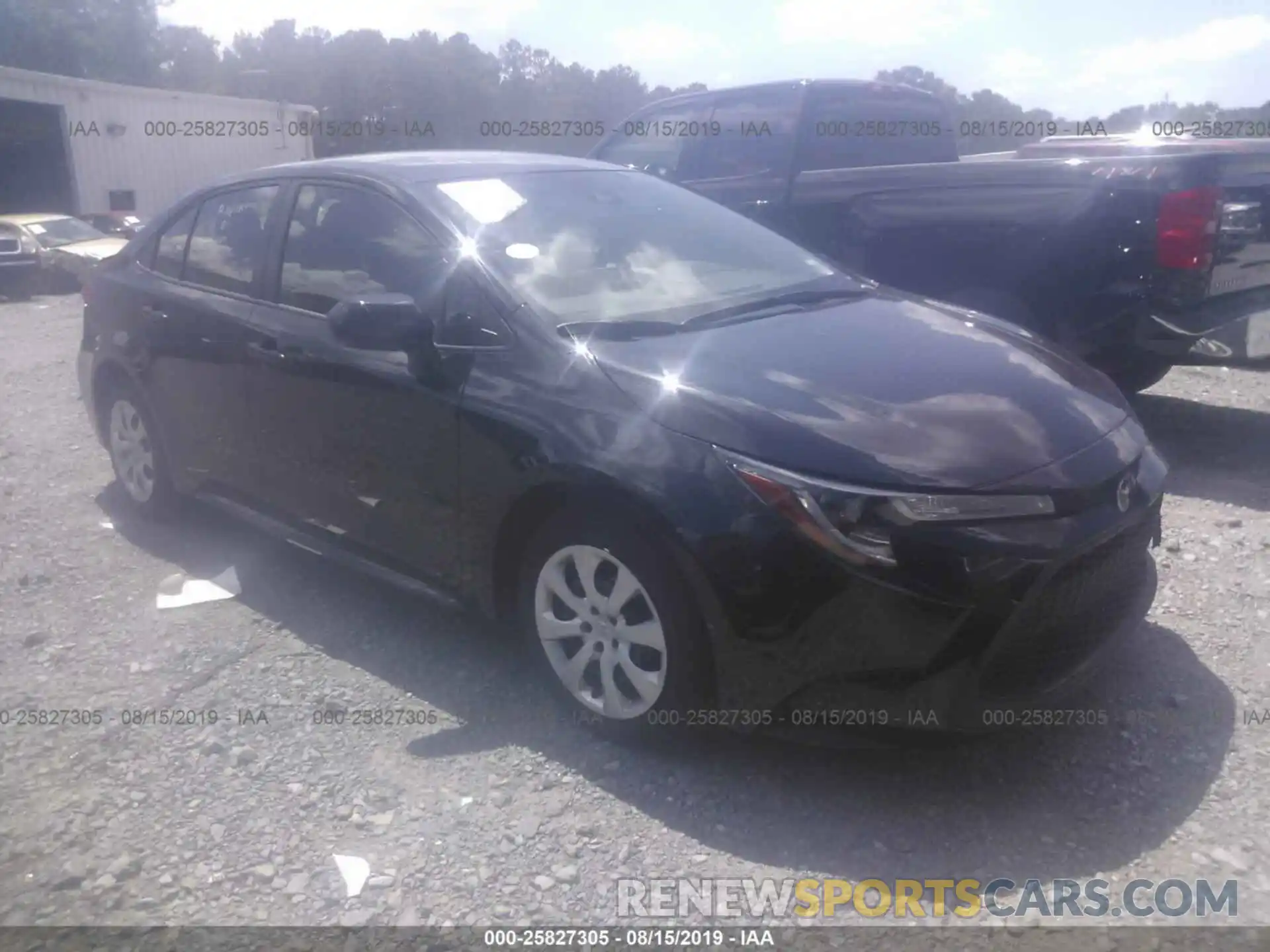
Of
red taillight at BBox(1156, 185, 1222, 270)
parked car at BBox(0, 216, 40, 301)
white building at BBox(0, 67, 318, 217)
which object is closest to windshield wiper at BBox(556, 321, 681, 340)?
red taillight at BBox(1156, 185, 1222, 270)

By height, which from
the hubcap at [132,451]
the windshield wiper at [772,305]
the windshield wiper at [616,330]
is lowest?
the hubcap at [132,451]

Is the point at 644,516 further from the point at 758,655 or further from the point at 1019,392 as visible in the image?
the point at 1019,392

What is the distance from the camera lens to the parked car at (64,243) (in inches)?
705

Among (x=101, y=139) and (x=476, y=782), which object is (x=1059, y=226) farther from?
(x=101, y=139)

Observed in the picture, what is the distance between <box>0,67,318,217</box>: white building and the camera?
81.8 ft

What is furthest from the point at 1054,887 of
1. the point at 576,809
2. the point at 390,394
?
the point at 390,394

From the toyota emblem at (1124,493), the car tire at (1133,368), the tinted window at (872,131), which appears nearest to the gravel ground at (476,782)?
the toyota emblem at (1124,493)

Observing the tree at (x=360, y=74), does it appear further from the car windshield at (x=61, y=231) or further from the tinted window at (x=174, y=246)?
the tinted window at (x=174, y=246)

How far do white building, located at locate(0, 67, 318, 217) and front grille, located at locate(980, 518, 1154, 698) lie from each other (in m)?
23.3

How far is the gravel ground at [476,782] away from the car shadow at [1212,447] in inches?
37.5

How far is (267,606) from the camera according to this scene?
447 cm

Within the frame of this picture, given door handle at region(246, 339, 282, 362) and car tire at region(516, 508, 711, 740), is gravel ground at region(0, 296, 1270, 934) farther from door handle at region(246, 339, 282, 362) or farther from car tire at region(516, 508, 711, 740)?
door handle at region(246, 339, 282, 362)

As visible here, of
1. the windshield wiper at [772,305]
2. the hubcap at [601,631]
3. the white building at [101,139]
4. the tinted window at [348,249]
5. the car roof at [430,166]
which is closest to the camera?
the hubcap at [601,631]

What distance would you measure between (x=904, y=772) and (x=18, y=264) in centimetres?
1867
